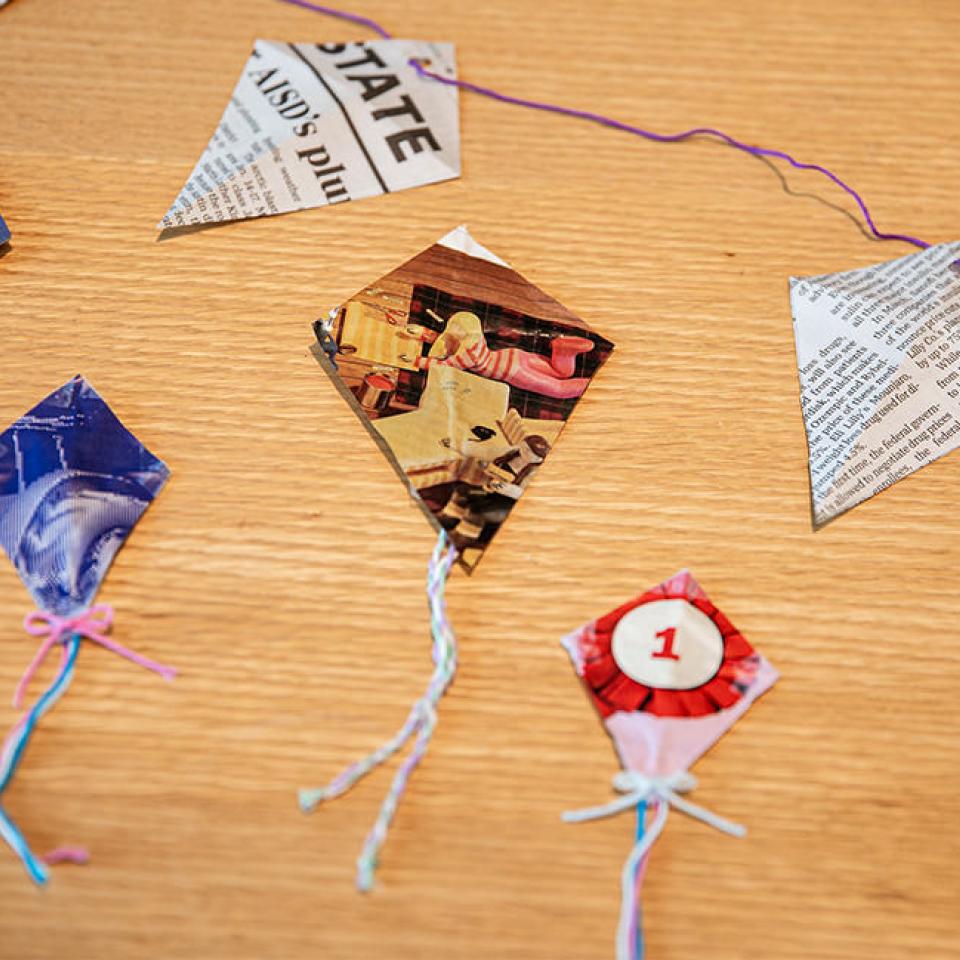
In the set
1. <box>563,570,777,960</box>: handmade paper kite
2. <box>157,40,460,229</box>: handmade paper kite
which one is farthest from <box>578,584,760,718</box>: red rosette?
<box>157,40,460,229</box>: handmade paper kite

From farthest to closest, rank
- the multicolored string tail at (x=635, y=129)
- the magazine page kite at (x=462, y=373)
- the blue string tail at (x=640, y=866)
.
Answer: the multicolored string tail at (x=635, y=129), the magazine page kite at (x=462, y=373), the blue string tail at (x=640, y=866)

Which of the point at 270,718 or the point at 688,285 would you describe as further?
the point at 688,285

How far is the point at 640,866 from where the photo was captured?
15.5 inches

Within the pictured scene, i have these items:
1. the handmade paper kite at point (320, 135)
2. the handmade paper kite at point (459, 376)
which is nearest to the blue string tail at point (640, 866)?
the handmade paper kite at point (459, 376)

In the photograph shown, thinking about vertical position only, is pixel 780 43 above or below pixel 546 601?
above

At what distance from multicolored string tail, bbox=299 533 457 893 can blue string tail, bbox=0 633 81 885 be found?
0.33 ft

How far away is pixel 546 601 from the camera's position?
455 millimetres

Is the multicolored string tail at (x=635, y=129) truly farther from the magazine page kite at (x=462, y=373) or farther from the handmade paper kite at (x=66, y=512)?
the handmade paper kite at (x=66, y=512)

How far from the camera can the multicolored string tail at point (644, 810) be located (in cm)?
39

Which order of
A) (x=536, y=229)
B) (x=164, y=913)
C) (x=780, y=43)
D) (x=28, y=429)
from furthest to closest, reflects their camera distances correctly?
(x=780, y=43)
(x=536, y=229)
(x=28, y=429)
(x=164, y=913)

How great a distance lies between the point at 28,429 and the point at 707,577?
0.33 meters

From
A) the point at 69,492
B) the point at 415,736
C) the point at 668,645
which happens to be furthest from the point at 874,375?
the point at 69,492

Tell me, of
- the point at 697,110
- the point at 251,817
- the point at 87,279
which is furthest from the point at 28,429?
the point at 697,110

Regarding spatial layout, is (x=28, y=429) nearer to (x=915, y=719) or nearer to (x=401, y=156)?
(x=401, y=156)
